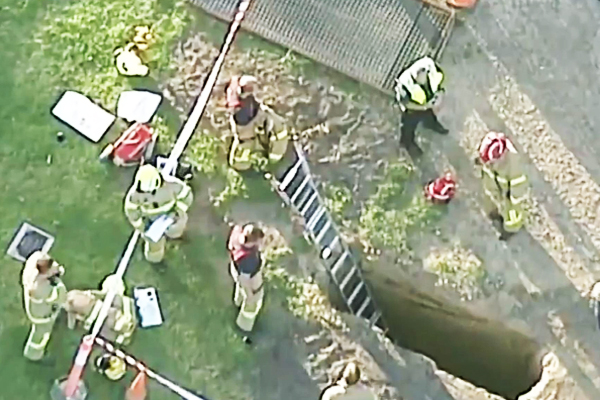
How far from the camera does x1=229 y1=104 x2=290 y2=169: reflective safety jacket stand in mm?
11195

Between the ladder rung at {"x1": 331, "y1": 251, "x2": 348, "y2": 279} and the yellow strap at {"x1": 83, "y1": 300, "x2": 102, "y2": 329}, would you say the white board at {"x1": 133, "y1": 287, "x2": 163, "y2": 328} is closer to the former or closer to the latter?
the yellow strap at {"x1": 83, "y1": 300, "x2": 102, "y2": 329}

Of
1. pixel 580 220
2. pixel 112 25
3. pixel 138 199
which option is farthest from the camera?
Answer: pixel 112 25

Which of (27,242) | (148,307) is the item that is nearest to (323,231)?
(148,307)

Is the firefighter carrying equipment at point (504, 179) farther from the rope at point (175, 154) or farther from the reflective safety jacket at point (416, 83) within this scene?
the rope at point (175, 154)

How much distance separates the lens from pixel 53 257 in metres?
11.1

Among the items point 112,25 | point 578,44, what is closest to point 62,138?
point 112,25

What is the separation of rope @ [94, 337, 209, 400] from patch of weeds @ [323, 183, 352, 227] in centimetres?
192

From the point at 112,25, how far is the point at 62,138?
122 cm

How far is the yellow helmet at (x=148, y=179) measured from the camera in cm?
1039

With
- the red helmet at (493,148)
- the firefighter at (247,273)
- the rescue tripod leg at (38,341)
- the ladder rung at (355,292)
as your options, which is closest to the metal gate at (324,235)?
the ladder rung at (355,292)

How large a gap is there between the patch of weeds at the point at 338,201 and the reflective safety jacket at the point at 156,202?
122 centimetres

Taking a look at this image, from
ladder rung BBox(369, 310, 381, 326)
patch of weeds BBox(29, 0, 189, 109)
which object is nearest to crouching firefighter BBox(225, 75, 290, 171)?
patch of weeds BBox(29, 0, 189, 109)

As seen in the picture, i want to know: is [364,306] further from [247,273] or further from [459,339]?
[247,273]

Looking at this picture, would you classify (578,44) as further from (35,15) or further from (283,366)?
(35,15)
